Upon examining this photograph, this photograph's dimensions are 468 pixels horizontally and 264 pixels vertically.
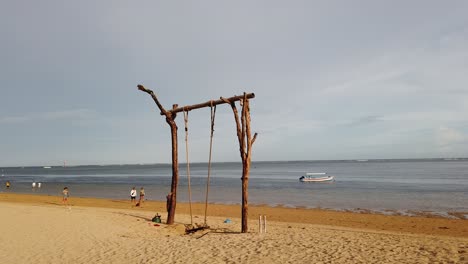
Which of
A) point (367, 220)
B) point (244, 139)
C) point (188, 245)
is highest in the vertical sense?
point (244, 139)

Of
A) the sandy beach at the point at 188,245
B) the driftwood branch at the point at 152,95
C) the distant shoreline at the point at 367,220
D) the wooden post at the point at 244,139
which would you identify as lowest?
the distant shoreline at the point at 367,220

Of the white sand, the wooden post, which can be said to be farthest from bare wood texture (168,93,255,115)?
the white sand

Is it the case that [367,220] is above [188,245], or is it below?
below

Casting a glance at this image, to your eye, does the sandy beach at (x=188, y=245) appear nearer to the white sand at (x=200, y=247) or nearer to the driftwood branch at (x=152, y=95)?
the white sand at (x=200, y=247)

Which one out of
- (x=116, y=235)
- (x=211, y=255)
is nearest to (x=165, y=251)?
(x=211, y=255)

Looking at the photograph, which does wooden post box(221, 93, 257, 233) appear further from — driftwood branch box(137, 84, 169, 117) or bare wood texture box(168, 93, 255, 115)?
driftwood branch box(137, 84, 169, 117)

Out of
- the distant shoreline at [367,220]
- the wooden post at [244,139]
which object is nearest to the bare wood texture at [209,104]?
the wooden post at [244,139]

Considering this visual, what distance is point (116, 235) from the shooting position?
1254 centimetres

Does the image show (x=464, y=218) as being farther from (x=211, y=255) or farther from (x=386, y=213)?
(x=211, y=255)

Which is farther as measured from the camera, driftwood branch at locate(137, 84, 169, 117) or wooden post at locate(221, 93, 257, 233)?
driftwood branch at locate(137, 84, 169, 117)

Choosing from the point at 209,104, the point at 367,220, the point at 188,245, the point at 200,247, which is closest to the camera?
the point at 200,247

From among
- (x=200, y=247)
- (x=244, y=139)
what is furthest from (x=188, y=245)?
(x=244, y=139)

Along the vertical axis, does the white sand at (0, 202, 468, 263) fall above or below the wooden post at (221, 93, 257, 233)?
below

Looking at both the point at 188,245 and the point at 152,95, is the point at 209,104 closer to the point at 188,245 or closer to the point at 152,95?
the point at 152,95
